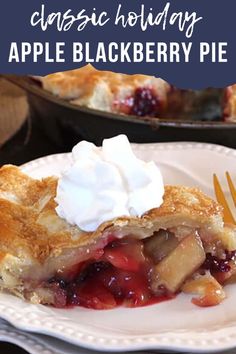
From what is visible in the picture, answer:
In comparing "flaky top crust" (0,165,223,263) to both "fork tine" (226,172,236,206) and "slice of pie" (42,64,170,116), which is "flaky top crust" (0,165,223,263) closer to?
"fork tine" (226,172,236,206)

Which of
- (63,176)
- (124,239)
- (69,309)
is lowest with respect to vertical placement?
(69,309)

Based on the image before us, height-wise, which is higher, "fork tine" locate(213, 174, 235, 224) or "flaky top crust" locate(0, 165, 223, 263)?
"flaky top crust" locate(0, 165, 223, 263)

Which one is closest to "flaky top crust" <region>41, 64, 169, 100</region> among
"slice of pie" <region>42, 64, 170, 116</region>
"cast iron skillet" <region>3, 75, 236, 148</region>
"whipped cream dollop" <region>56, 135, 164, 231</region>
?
"slice of pie" <region>42, 64, 170, 116</region>

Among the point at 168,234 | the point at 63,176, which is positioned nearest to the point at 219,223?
the point at 168,234

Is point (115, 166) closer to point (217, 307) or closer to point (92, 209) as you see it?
point (92, 209)

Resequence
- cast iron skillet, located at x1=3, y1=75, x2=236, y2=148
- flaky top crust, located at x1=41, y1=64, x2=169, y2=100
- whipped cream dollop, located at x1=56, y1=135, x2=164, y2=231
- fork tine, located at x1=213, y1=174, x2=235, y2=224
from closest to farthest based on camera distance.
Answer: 1. whipped cream dollop, located at x1=56, y1=135, x2=164, y2=231
2. fork tine, located at x1=213, y1=174, x2=235, y2=224
3. cast iron skillet, located at x1=3, y1=75, x2=236, y2=148
4. flaky top crust, located at x1=41, y1=64, x2=169, y2=100

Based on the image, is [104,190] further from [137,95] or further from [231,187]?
[137,95]

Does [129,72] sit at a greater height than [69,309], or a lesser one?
greater
